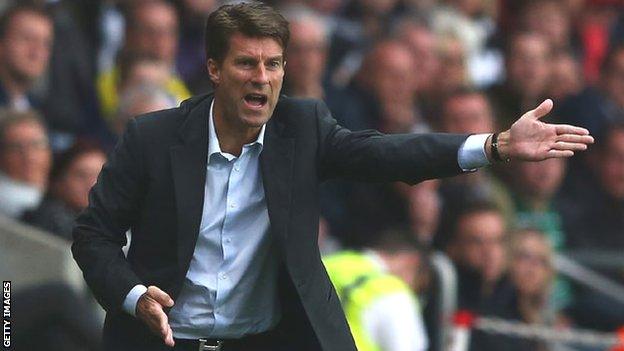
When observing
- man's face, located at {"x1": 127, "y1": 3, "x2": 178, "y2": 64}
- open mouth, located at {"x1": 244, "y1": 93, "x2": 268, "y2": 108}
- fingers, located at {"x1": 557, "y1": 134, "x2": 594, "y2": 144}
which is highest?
fingers, located at {"x1": 557, "y1": 134, "x2": 594, "y2": 144}

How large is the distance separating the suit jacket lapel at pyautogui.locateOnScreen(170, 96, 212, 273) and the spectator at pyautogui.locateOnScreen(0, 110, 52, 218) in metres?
2.97

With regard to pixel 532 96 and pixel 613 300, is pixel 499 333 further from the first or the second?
pixel 532 96

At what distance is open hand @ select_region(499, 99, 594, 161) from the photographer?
5055mm

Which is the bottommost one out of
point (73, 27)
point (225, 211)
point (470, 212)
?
point (470, 212)

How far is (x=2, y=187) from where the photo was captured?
8.22 metres

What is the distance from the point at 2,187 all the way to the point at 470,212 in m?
3.06

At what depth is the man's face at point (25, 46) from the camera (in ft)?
29.8

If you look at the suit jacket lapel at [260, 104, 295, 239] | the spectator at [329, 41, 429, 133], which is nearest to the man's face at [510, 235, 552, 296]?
the spectator at [329, 41, 429, 133]

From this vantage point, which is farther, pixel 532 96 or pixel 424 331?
pixel 532 96

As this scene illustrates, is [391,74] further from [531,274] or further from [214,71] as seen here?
[214,71]

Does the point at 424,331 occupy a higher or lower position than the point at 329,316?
lower

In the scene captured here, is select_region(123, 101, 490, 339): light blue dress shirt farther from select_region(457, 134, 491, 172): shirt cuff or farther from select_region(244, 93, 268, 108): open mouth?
select_region(457, 134, 491, 172): shirt cuff

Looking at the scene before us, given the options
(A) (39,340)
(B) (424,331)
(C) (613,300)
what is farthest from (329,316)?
(C) (613,300)

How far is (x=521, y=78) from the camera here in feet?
38.9
